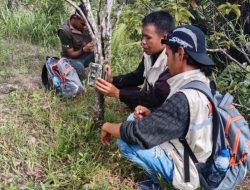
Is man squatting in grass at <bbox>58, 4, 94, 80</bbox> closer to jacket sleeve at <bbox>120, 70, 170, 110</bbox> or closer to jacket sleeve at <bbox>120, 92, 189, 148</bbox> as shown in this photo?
jacket sleeve at <bbox>120, 70, 170, 110</bbox>

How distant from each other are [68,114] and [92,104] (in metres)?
0.35

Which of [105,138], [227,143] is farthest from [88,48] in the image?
[227,143]

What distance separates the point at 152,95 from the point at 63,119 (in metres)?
0.91

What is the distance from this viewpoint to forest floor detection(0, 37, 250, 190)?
10.3 ft

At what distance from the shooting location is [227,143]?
2764mm

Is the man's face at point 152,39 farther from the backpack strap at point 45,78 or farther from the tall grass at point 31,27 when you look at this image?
the tall grass at point 31,27

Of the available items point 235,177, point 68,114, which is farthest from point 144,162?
point 68,114

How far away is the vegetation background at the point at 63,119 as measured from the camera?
3.16 meters

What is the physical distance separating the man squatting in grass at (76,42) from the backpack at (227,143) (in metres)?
1.93

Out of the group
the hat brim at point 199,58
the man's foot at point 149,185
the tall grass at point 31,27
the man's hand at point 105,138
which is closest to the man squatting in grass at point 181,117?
the hat brim at point 199,58

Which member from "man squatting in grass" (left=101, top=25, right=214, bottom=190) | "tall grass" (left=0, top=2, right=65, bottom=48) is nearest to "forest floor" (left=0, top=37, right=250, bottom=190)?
"man squatting in grass" (left=101, top=25, right=214, bottom=190)

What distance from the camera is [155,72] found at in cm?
352

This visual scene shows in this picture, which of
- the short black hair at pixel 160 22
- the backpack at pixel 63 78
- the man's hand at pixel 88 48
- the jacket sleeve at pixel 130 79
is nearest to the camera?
the short black hair at pixel 160 22

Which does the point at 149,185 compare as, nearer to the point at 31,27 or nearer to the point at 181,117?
the point at 181,117
